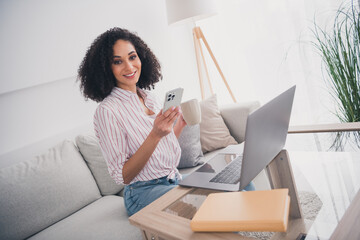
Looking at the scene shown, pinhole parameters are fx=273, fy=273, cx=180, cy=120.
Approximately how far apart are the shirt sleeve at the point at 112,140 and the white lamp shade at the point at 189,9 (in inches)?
55.4

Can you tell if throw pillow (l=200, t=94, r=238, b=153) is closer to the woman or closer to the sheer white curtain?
the woman

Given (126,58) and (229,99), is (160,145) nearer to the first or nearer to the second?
(126,58)

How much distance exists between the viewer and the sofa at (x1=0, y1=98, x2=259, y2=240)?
47.5 inches

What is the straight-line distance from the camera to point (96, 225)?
4.03ft

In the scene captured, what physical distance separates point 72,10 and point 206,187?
166 cm

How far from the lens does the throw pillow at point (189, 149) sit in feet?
5.77

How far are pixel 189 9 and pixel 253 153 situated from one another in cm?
184

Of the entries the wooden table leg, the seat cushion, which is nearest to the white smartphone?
the wooden table leg

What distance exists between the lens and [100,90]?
1307 mm

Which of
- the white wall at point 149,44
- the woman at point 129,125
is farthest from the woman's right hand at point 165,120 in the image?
the white wall at point 149,44

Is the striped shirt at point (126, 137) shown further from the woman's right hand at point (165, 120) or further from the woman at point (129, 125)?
the woman's right hand at point (165, 120)

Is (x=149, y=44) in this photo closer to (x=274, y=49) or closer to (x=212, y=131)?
(x=212, y=131)

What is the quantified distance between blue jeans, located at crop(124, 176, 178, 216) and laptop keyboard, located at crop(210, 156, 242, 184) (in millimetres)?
290

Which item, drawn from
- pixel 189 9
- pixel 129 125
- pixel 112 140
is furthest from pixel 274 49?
pixel 112 140
